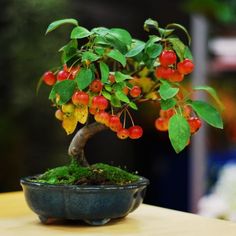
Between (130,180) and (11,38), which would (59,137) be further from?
(130,180)

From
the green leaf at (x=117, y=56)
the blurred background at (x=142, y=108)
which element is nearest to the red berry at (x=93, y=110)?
the green leaf at (x=117, y=56)

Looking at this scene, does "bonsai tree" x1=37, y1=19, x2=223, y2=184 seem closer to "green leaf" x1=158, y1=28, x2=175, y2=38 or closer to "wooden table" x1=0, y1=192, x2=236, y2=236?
"green leaf" x1=158, y1=28, x2=175, y2=38

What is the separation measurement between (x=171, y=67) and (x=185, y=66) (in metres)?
0.04

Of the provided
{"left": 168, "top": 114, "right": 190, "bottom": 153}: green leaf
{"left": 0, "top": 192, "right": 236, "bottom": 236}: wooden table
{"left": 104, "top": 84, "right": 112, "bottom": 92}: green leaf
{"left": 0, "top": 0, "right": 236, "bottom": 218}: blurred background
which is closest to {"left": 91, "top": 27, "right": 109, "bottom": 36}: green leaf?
{"left": 104, "top": 84, "right": 112, "bottom": 92}: green leaf

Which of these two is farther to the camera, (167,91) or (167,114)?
(167,114)

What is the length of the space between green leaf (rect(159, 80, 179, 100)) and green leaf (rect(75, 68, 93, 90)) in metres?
0.14

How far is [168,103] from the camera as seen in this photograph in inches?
44.3

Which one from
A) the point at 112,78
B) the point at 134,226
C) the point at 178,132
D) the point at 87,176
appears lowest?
the point at 134,226

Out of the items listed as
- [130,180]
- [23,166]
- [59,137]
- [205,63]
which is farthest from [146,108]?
[130,180]

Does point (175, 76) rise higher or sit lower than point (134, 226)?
higher

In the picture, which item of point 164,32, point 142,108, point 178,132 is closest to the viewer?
point 178,132

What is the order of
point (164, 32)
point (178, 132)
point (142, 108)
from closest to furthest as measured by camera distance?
point (178, 132) → point (164, 32) → point (142, 108)

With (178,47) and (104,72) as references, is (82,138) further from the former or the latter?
(178,47)

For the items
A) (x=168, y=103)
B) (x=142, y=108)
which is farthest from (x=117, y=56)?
(x=142, y=108)
